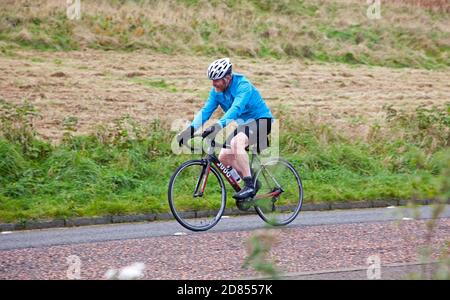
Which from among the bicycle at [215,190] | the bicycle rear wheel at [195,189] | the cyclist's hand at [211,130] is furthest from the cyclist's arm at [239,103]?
the bicycle rear wheel at [195,189]

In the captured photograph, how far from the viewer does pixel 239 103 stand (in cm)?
1015

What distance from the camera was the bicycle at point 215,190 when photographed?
34.6 feet

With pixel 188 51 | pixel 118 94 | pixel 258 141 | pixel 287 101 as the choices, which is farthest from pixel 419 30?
pixel 258 141

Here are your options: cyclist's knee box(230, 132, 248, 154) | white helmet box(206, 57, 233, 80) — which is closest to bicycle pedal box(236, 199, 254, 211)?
cyclist's knee box(230, 132, 248, 154)

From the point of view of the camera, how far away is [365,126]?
63.1ft

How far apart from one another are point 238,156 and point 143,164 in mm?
4125

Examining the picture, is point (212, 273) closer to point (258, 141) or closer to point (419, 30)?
point (258, 141)

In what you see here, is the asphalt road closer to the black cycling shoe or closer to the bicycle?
the bicycle

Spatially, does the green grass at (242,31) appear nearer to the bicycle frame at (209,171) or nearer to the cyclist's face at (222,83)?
the bicycle frame at (209,171)

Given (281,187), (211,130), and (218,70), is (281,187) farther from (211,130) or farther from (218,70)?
(218,70)

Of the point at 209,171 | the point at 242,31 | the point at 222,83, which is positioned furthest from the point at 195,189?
the point at 242,31

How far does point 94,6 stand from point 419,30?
15.5 m

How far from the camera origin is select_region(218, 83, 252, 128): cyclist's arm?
33.1 ft

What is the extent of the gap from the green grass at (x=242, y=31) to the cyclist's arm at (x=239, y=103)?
57.5 ft
